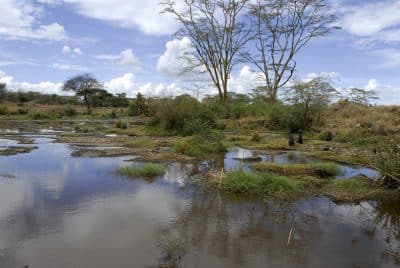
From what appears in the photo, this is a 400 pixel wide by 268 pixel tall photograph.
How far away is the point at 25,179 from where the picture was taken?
917cm

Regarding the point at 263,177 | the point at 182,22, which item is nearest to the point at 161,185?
the point at 263,177

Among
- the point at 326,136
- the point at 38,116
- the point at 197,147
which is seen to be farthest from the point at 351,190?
the point at 38,116

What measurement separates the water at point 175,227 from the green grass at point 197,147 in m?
4.20

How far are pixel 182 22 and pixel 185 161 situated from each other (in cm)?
1985

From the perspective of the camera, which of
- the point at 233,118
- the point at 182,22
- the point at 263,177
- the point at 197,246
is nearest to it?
the point at 197,246

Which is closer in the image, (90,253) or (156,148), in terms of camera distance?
(90,253)

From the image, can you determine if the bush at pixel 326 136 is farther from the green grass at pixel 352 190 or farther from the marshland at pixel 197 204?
the green grass at pixel 352 190

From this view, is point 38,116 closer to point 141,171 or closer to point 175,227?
point 141,171

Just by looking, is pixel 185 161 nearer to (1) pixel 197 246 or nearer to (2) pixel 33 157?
(2) pixel 33 157

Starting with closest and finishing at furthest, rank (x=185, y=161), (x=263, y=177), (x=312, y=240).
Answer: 1. (x=312, y=240)
2. (x=263, y=177)
3. (x=185, y=161)

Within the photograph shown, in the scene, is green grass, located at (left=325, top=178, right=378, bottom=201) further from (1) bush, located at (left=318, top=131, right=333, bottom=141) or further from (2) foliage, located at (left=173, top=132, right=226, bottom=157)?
(1) bush, located at (left=318, top=131, right=333, bottom=141)

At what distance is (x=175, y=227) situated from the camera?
605 cm

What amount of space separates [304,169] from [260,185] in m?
2.27

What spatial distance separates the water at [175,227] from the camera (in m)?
5.00
